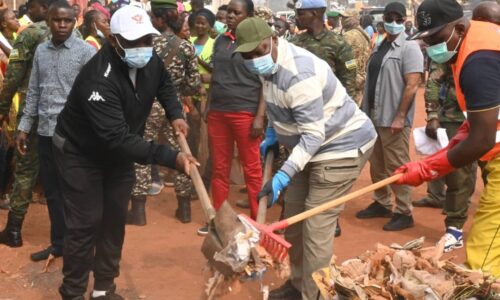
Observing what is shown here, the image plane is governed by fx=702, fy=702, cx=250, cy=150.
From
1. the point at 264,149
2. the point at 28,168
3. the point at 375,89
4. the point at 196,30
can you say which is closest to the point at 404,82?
the point at 375,89

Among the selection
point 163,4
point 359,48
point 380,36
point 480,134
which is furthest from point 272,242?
point 380,36

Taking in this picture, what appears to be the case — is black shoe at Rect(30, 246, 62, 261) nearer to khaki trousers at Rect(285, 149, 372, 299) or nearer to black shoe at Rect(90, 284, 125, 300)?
black shoe at Rect(90, 284, 125, 300)

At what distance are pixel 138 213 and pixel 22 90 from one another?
5.90 feet

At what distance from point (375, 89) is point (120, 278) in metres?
3.26

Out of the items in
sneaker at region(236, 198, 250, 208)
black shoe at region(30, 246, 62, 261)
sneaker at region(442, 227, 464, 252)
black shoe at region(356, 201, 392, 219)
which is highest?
sneaker at region(442, 227, 464, 252)

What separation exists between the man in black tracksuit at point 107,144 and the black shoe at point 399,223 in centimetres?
305

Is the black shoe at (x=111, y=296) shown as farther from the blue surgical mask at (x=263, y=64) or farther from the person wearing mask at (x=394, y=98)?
the person wearing mask at (x=394, y=98)

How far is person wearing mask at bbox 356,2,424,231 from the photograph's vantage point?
23.1 ft

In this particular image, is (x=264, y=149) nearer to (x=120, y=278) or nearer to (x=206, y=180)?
(x=120, y=278)

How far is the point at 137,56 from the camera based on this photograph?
4582 mm

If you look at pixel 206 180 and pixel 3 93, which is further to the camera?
pixel 206 180

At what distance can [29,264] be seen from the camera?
6.16m

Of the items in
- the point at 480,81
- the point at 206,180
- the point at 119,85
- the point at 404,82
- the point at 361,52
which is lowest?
the point at 206,180

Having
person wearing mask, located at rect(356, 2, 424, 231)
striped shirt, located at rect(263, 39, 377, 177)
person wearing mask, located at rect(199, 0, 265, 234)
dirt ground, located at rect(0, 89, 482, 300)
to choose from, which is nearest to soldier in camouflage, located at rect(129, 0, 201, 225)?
dirt ground, located at rect(0, 89, 482, 300)
